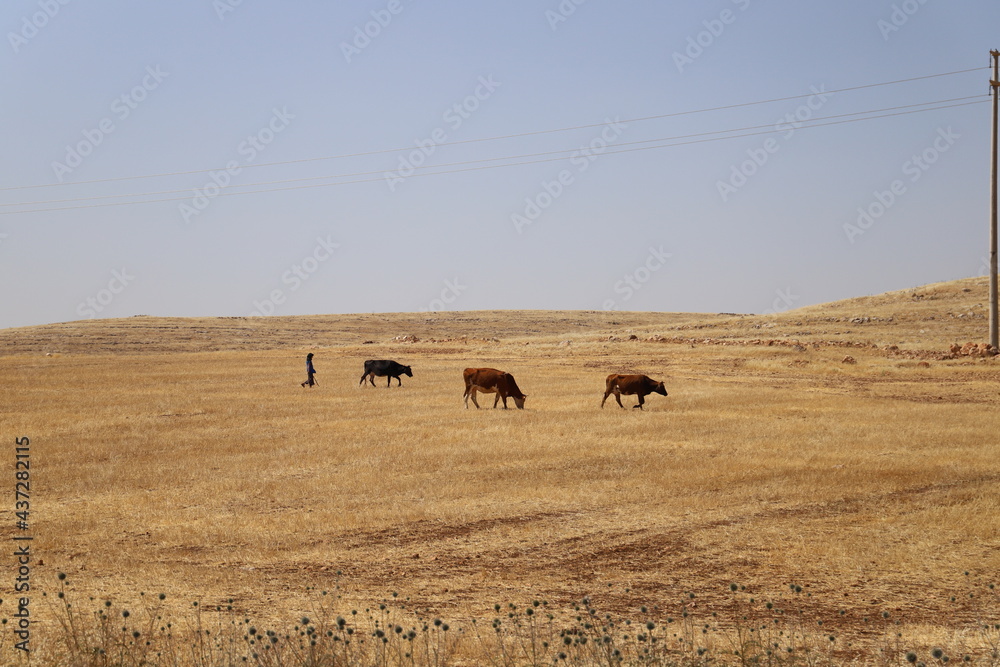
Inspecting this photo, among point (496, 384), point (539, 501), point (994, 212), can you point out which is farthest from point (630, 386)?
point (994, 212)

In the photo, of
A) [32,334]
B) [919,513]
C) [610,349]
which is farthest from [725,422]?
[32,334]

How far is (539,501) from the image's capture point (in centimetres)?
1424

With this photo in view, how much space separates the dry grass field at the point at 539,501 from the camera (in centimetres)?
962

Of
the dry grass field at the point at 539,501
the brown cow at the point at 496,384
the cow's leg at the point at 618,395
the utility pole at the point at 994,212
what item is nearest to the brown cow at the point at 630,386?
the cow's leg at the point at 618,395

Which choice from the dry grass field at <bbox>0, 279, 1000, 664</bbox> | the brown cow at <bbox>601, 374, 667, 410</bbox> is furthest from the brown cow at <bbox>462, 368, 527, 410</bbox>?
the brown cow at <bbox>601, 374, 667, 410</bbox>

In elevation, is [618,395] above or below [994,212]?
below

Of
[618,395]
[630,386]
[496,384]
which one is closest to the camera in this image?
[618,395]

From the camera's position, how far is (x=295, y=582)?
33.3 ft

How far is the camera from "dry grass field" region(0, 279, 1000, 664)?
9.62m

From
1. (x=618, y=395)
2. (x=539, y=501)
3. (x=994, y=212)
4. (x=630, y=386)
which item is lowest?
(x=539, y=501)

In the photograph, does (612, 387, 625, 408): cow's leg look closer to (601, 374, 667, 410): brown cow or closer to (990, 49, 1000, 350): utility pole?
(601, 374, 667, 410): brown cow

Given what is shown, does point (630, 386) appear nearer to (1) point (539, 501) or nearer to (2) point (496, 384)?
(2) point (496, 384)

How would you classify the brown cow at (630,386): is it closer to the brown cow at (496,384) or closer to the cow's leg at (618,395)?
the cow's leg at (618,395)

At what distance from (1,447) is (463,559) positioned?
1377 centimetres
